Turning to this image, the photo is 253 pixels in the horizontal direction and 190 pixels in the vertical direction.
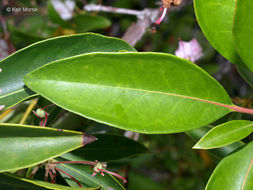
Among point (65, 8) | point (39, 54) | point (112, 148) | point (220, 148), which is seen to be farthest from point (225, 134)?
point (65, 8)

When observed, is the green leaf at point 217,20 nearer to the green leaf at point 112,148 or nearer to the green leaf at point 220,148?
the green leaf at point 220,148

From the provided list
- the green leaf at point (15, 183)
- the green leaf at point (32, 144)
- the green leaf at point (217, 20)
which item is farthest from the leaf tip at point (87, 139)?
the green leaf at point (217, 20)

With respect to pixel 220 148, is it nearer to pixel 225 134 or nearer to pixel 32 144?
pixel 225 134

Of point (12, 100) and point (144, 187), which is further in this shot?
point (144, 187)

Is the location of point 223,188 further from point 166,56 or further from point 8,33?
point 8,33

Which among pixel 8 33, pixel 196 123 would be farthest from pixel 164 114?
pixel 8 33

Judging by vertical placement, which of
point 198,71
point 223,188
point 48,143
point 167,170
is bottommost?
→ point 167,170
